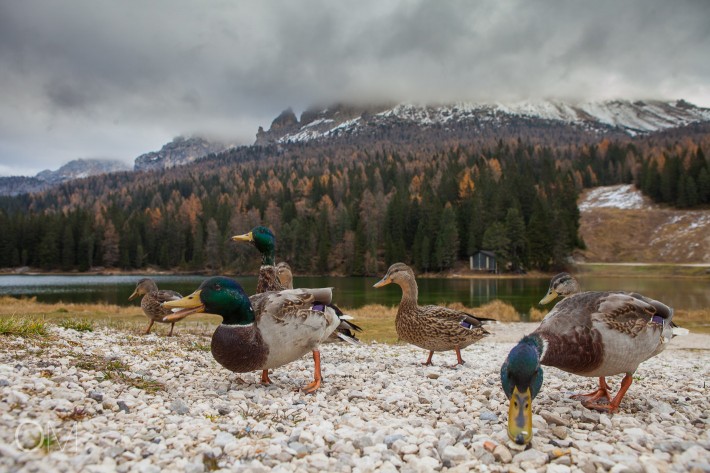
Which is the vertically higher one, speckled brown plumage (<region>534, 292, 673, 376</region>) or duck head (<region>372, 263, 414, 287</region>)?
duck head (<region>372, 263, 414, 287</region>)

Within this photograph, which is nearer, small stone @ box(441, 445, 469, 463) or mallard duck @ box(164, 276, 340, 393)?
small stone @ box(441, 445, 469, 463)

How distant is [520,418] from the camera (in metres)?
4.35

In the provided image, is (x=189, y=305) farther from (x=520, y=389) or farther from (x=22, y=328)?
(x=22, y=328)

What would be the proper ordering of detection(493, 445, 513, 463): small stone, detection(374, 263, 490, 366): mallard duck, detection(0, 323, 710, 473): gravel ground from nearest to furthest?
detection(0, 323, 710, 473): gravel ground → detection(493, 445, 513, 463): small stone → detection(374, 263, 490, 366): mallard duck

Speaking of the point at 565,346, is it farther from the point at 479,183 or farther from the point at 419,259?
the point at 479,183

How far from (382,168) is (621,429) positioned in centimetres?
15251

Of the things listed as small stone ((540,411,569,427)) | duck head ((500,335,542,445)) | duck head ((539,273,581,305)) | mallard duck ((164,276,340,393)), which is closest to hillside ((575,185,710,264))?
duck head ((539,273,581,305))

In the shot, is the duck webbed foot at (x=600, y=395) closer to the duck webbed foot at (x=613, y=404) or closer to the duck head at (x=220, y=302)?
the duck webbed foot at (x=613, y=404)

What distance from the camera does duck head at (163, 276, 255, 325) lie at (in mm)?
5965

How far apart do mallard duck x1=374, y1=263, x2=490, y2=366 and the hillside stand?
94.0 meters

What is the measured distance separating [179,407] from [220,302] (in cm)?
137

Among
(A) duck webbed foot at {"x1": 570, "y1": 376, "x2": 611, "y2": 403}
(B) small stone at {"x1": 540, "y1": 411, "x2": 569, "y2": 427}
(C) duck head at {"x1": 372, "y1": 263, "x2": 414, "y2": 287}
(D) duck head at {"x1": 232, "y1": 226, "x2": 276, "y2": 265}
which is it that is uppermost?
(D) duck head at {"x1": 232, "y1": 226, "x2": 276, "y2": 265}

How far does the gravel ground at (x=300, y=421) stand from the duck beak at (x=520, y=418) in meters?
0.14

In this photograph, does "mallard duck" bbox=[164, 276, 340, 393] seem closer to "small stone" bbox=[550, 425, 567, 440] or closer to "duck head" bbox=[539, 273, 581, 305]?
"small stone" bbox=[550, 425, 567, 440]
